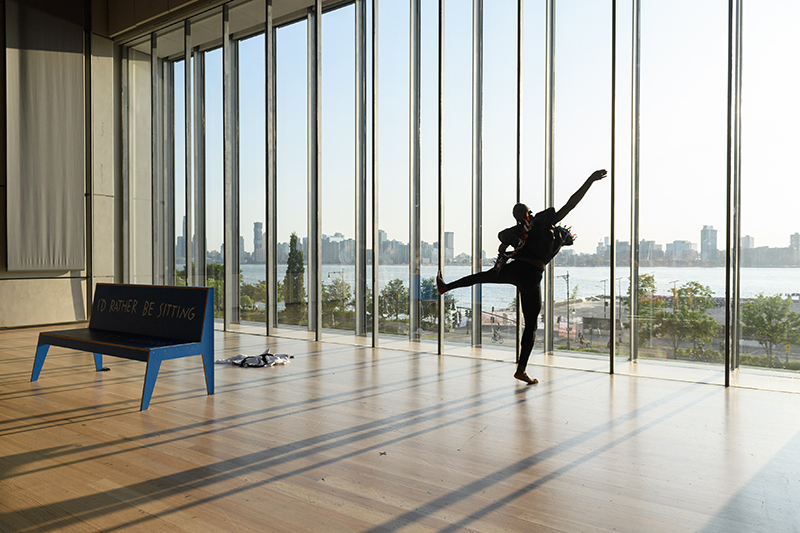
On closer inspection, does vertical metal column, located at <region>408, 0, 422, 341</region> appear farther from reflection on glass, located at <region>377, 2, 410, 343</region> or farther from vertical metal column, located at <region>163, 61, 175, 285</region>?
vertical metal column, located at <region>163, 61, 175, 285</region>

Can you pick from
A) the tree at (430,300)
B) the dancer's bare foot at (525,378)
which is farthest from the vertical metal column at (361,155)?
the dancer's bare foot at (525,378)

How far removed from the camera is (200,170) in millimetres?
8727

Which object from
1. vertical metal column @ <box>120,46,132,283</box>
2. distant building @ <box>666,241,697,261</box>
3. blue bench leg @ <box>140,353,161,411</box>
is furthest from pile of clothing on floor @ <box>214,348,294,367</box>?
vertical metal column @ <box>120,46,132,283</box>

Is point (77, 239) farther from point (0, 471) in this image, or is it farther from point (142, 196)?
point (0, 471)

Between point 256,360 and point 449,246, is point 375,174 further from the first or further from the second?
point 256,360

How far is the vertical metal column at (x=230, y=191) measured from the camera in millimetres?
8266

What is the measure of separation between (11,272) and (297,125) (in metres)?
5.40

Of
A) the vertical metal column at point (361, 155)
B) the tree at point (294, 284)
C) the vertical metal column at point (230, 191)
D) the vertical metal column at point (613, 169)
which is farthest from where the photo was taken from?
the vertical metal column at point (230, 191)

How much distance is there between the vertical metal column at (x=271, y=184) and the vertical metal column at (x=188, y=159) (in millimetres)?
1819

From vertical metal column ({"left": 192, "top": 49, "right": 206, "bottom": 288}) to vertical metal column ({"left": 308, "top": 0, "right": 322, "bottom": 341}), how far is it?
7.39 ft

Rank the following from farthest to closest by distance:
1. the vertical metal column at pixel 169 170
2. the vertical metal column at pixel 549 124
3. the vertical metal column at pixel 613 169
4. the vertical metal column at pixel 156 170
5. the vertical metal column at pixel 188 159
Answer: the vertical metal column at pixel 156 170 < the vertical metal column at pixel 169 170 < the vertical metal column at pixel 188 159 < the vertical metal column at pixel 549 124 < the vertical metal column at pixel 613 169

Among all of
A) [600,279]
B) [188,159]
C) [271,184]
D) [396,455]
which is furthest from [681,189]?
[188,159]

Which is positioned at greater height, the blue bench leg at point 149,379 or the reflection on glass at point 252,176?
the reflection on glass at point 252,176

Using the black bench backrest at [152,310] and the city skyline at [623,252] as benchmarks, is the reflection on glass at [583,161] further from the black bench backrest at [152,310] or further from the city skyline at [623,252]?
the black bench backrest at [152,310]
